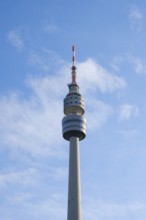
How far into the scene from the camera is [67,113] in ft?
431

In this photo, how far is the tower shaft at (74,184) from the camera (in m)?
110

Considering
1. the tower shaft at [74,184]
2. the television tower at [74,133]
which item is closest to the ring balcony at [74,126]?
the television tower at [74,133]

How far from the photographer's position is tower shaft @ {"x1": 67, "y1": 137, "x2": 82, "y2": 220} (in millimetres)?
109938

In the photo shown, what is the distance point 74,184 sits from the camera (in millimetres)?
115062

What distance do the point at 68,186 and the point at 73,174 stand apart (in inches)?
156

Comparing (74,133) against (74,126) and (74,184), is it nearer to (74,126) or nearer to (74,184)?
(74,126)

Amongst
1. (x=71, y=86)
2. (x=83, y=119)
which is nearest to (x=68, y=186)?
(x=83, y=119)

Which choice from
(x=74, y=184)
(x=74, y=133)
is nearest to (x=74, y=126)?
(x=74, y=133)

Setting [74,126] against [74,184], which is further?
[74,126]

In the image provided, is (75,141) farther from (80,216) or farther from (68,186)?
(80,216)

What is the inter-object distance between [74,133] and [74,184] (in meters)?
17.8

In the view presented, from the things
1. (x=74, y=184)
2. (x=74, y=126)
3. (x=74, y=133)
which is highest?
(x=74, y=126)

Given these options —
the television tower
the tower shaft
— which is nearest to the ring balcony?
the television tower

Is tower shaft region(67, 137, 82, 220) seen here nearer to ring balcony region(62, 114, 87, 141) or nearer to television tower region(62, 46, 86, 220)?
television tower region(62, 46, 86, 220)
